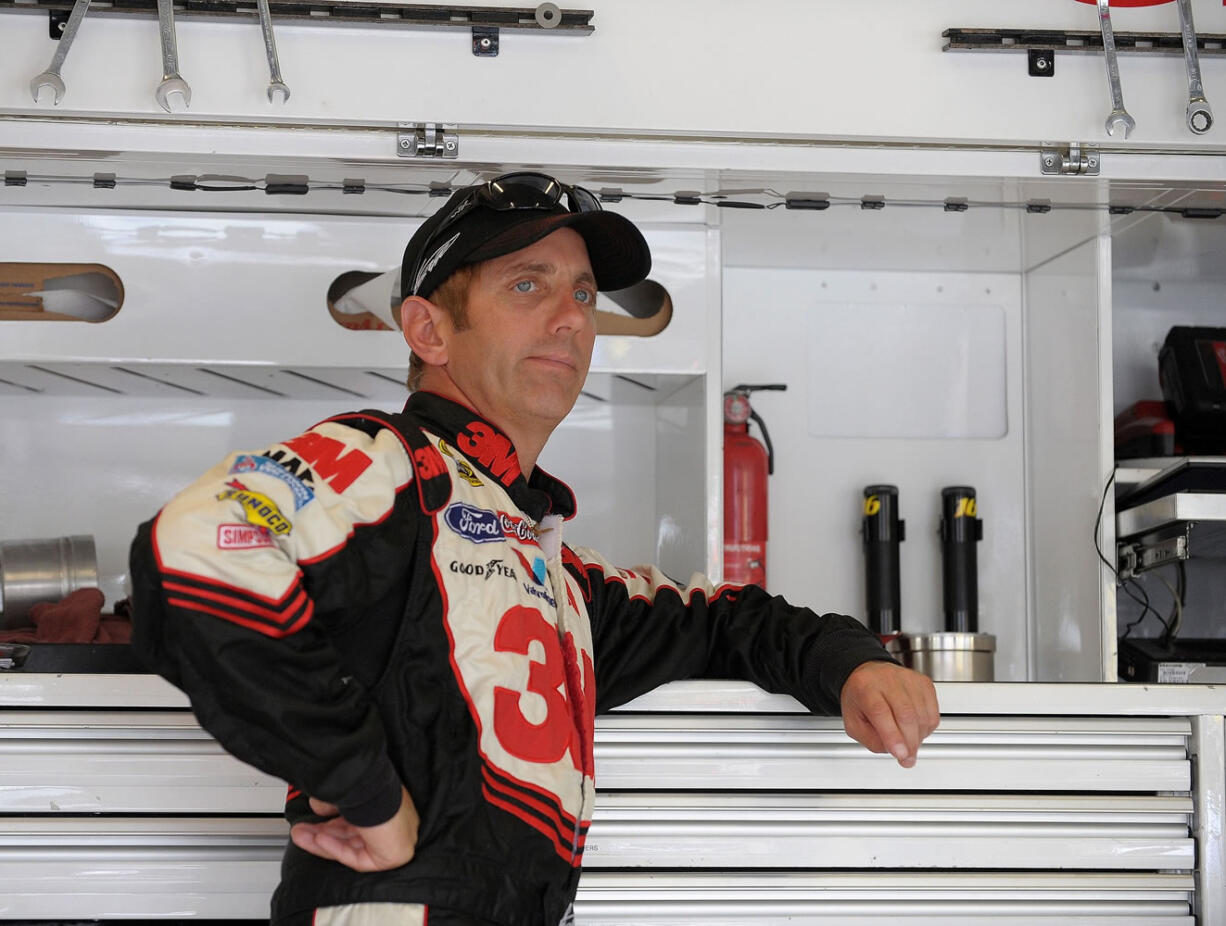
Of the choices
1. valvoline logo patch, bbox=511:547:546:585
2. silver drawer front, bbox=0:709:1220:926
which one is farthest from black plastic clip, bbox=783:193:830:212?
valvoline logo patch, bbox=511:547:546:585

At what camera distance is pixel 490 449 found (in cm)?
137

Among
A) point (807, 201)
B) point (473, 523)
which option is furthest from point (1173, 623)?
point (473, 523)

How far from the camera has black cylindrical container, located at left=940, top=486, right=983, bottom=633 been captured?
2.75 m

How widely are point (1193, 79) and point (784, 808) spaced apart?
129cm

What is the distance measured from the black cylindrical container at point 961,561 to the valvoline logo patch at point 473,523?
5.66 feet

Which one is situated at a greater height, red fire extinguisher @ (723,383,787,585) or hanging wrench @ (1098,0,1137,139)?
hanging wrench @ (1098,0,1137,139)

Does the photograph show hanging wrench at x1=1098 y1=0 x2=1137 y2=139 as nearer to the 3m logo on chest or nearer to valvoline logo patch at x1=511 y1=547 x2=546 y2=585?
valvoline logo patch at x1=511 y1=547 x2=546 y2=585

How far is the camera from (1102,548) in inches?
97.0

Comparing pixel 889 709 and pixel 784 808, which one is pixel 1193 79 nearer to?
pixel 889 709

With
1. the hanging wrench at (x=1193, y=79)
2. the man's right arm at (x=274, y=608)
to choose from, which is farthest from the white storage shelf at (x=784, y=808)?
the hanging wrench at (x=1193, y=79)

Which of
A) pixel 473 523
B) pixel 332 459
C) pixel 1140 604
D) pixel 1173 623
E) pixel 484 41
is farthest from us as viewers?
pixel 1140 604

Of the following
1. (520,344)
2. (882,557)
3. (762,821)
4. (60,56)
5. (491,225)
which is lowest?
(762,821)

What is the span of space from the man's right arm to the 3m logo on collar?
24 centimetres

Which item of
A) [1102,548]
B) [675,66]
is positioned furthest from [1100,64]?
[1102,548]
